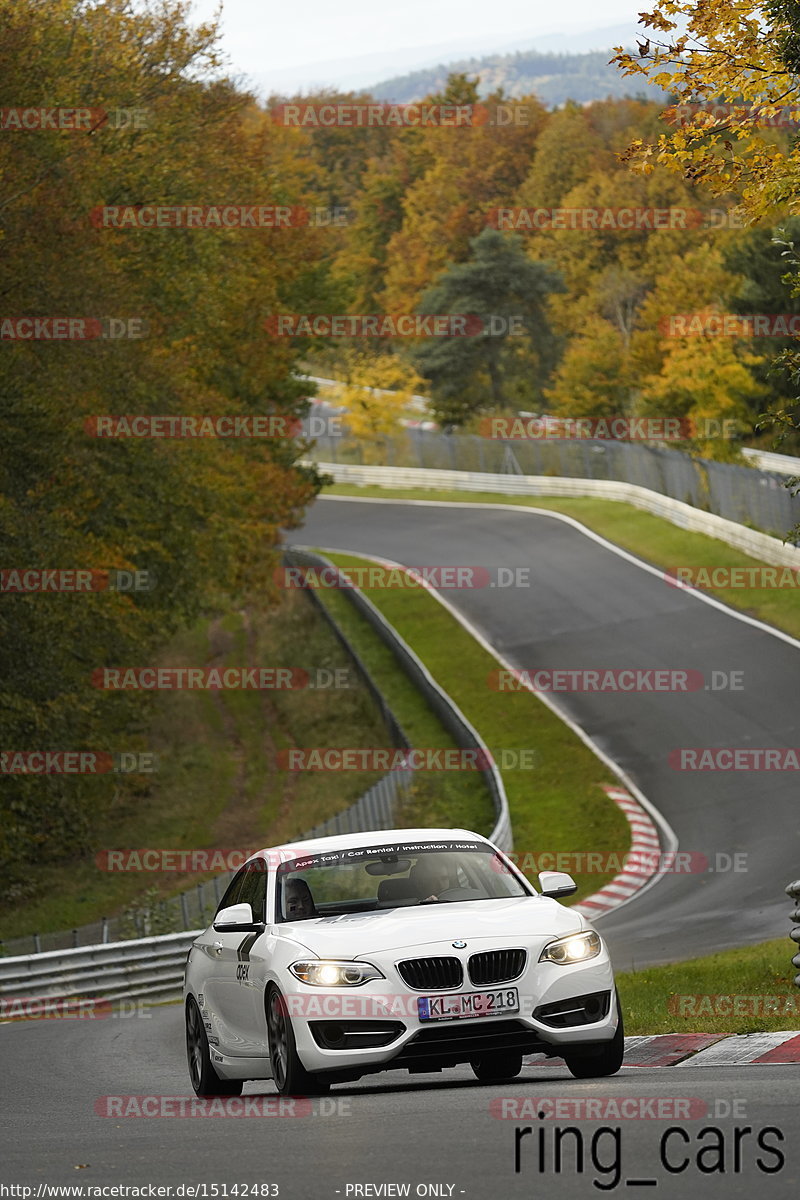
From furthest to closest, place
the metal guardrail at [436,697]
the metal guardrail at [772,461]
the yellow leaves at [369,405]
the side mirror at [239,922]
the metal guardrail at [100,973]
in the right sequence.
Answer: the yellow leaves at [369,405] → the metal guardrail at [772,461] → the metal guardrail at [436,697] → the metal guardrail at [100,973] → the side mirror at [239,922]

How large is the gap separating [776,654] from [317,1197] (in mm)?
29963

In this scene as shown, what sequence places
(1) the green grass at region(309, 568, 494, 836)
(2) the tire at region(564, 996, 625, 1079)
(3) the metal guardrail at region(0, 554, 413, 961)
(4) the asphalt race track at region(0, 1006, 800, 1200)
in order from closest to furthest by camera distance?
(4) the asphalt race track at region(0, 1006, 800, 1200) < (2) the tire at region(564, 996, 625, 1079) < (3) the metal guardrail at region(0, 554, 413, 961) < (1) the green grass at region(309, 568, 494, 836)

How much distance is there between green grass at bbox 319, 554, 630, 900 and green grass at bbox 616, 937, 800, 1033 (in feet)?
30.3

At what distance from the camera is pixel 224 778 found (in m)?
39.1

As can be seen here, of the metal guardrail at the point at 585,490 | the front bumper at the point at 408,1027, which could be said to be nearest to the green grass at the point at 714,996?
the front bumper at the point at 408,1027

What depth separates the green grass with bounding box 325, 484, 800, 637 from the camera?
128 ft

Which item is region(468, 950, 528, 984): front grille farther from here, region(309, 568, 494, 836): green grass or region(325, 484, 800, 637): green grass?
region(325, 484, 800, 637): green grass

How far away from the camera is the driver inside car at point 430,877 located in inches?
385

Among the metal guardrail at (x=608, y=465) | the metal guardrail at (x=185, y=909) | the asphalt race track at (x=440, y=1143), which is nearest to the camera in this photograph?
the asphalt race track at (x=440, y=1143)

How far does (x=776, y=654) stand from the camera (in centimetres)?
3500

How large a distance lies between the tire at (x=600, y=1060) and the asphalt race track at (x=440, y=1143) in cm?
17

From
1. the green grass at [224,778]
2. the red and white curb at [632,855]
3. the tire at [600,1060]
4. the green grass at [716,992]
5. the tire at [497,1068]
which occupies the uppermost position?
the tire at [600,1060]

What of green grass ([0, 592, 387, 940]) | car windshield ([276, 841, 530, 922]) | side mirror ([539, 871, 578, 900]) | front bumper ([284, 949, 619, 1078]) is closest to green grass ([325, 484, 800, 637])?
green grass ([0, 592, 387, 940])

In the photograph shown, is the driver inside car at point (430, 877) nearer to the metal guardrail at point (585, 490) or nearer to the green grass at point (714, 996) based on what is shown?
the green grass at point (714, 996)
